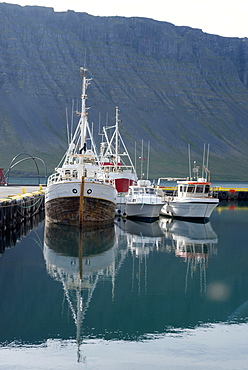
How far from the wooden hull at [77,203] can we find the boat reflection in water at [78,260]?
29.6 inches

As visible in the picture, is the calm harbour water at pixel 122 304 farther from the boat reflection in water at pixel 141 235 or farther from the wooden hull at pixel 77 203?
the wooden hull at pixel 77 203

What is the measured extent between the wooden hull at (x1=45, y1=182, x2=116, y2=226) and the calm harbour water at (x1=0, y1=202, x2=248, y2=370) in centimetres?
265

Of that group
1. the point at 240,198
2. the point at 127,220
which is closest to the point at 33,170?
the point at 240,198

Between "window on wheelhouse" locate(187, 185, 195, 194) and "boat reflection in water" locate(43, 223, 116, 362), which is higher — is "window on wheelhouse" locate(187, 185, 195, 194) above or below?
above

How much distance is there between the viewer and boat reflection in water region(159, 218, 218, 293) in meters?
29.7

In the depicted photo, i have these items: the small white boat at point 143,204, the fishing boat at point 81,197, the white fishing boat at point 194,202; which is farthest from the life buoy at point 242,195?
the fishing boat at point 81,197

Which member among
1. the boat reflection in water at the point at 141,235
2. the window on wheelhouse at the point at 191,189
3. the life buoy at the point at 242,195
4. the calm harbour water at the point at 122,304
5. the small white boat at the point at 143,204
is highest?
the window on wheelhouse at the point at 191,189

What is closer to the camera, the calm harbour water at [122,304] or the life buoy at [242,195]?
the calm harbour water at [122,304]

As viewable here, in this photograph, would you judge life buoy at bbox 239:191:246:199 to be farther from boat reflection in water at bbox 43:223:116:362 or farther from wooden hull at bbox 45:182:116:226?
wooden hull at bbox 45:182:116:226

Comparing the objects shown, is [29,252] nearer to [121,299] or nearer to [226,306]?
[121,299]

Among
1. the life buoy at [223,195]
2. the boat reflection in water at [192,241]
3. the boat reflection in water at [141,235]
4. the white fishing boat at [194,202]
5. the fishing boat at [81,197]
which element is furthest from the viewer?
the life buoy at [223,195]

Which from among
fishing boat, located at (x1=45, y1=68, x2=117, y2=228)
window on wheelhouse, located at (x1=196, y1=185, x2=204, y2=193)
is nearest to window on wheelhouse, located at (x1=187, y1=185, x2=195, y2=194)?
window on wheelhouse, located at (x1=196, y1=185, x2=204, y2=193)

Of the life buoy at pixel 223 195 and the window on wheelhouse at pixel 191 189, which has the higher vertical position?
the window on wheelhouse at pixel 191 189

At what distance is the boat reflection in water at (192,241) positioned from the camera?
29.7 meters
